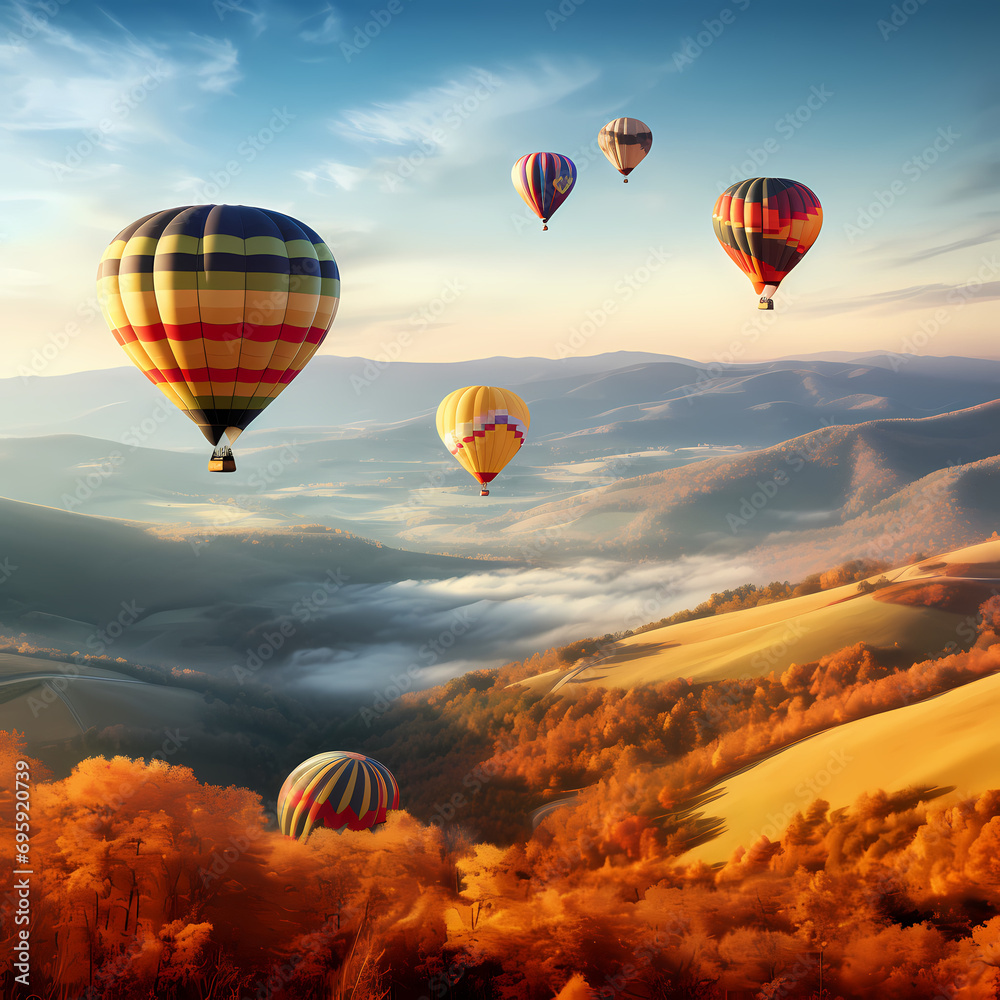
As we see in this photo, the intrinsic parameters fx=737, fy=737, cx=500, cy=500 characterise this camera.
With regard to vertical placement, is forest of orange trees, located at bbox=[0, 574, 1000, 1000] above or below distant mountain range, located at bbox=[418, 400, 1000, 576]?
below

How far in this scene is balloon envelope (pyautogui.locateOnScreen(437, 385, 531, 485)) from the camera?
40.7 metres

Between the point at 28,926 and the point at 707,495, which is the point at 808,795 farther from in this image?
the point at 707,495

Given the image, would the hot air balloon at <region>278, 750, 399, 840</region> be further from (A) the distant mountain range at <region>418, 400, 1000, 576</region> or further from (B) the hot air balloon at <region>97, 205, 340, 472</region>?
(A) the distant mountain range at <region>418, 400, 1000, 576</region>

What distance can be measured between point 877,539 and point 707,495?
4249 centimetres

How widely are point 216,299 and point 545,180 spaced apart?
25890mm

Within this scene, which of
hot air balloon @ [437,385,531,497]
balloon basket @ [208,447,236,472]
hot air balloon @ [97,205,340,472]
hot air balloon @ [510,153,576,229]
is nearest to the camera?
hot air balloon @ [97,205,340,472]

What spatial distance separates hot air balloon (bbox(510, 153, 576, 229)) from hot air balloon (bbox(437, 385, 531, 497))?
11.0m

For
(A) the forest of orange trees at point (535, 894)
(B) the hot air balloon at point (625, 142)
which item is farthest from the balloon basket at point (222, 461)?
(B) the hot air balloon at point (625, 142)

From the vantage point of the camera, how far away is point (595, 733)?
4266cm

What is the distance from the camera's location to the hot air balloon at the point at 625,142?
4562 cm

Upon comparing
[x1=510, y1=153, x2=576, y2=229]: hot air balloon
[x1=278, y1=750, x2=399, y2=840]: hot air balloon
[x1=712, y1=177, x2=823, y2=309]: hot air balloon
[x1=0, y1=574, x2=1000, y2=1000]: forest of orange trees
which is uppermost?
[x1=510, y1=153, x2=576, y2=229]: hot air balloon

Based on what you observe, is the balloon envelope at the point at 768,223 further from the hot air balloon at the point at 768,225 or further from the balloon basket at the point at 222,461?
the balloon basket at the point at 222,461

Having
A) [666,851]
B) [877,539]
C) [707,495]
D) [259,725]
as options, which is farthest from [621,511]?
[666,851]

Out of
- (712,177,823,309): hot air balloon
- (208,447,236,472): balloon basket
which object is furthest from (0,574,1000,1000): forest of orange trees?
(712,177,823,309): hot air balloon
